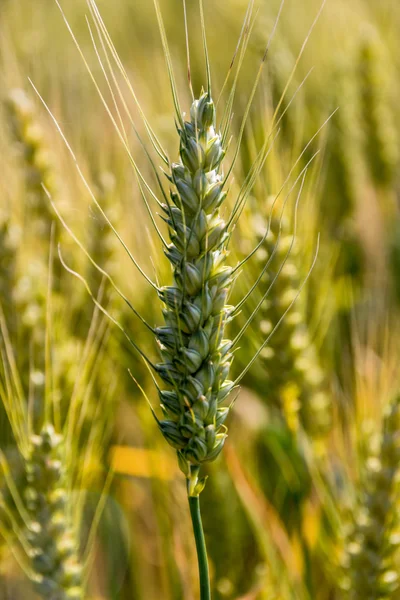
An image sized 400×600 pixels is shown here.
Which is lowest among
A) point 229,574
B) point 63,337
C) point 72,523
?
point 229,574

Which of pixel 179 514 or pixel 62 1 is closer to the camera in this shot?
pixel 179 514

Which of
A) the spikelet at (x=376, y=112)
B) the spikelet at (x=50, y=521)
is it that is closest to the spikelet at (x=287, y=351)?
the spikelet at (x=50, y=521)

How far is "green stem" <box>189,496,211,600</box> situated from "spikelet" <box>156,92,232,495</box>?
30 mm

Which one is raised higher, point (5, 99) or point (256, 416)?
point (5, 99)

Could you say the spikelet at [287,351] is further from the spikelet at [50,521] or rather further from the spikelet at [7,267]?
the spikelet at [7,267]

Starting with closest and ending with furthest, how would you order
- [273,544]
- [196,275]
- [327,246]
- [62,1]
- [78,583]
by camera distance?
1. [196,275]
2. [78,583]
3. [273,544]
4. [327,246]
5. [62,1]

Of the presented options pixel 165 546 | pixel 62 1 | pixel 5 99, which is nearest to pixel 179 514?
pixel 165 546

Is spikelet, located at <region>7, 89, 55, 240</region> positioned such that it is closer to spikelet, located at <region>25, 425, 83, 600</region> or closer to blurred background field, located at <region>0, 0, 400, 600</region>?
blurred background field, located at <region>0, 0, 400, 600</region>

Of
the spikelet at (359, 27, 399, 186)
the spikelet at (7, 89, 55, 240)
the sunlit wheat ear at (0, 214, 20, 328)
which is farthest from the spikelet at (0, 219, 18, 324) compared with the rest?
the spikelet at (359, 27, 399, 186)

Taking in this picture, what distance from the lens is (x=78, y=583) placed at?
80 centimetres

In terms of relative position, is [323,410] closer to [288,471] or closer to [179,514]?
[288,471]

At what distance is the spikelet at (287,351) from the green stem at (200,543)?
0.38 meters

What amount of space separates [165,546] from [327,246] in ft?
2.22

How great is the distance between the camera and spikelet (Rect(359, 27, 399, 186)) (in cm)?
153
